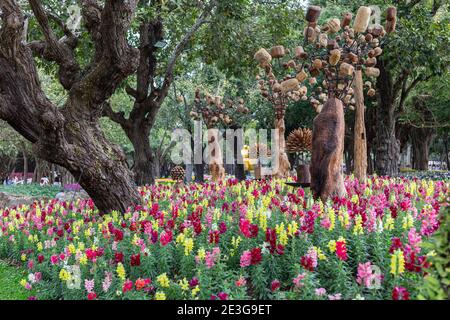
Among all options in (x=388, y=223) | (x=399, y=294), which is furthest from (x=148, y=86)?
(x=399, y=294)

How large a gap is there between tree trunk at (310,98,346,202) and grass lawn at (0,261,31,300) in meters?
4.57

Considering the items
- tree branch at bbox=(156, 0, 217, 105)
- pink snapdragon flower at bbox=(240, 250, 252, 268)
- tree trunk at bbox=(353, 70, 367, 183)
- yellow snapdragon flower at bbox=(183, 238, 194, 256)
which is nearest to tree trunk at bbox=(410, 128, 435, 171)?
tree branch at bbox=(156, 0, 217, 105)

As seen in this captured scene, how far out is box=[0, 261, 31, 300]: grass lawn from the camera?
6.01m

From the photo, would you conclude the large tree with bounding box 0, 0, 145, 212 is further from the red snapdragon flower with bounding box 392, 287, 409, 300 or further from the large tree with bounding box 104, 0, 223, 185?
the large tree with bounding box 104, 0, 223, 185

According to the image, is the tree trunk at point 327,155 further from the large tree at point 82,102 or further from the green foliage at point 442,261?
the green foliage at point 442,261

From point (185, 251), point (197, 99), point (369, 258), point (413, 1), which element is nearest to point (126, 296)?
point (185, 251)

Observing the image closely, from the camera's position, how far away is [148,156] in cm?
1803

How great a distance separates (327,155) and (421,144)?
102ft

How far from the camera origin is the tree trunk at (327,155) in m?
8.27

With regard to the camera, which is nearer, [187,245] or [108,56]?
[187,245]

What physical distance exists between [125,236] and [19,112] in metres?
3.08

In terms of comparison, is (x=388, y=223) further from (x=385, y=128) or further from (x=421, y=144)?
(x=421, y=144)

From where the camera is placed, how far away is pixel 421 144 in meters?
36.8
